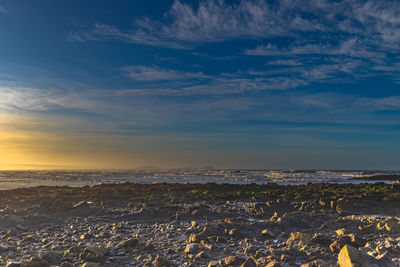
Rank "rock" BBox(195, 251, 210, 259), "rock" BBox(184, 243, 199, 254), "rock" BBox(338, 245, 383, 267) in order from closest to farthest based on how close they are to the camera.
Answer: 1. "rock" BBox(338, 245, 383, 267)
2. "rock" BBox(195, 251, 210, 259)
3. "rock" BBox(184, 243, 199, 254)

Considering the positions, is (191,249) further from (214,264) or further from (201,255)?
(214,264)

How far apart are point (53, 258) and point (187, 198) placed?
1343 centimetres

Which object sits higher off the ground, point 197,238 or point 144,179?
point 197,238

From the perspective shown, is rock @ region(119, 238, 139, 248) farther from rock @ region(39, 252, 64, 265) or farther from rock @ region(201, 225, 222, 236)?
rock @ region(201, 225, 222, 236)

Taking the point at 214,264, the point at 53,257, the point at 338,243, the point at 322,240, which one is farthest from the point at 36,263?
the point at 338,243

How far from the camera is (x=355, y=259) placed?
18.6 ft

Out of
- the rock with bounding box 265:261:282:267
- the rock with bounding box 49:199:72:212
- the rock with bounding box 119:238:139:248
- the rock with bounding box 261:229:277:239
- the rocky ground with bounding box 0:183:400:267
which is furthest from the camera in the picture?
the rock with bounding box 49:199:72:212

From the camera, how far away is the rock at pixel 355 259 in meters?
5.63

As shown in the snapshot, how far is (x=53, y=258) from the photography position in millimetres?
7375

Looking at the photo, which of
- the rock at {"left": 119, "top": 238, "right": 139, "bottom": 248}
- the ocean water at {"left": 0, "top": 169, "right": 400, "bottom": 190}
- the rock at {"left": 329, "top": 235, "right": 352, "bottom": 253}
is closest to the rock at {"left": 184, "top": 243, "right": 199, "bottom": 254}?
the rock at {"left": 119, "top": 238, "right": 139, "bottom": 248}

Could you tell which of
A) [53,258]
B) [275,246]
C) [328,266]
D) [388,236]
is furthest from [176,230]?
[388,236]

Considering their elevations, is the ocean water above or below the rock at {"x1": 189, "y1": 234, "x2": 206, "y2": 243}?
below

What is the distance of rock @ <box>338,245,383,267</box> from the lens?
222 inches

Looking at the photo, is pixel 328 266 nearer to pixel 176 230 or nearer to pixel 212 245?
pixel 212 245
